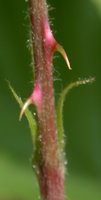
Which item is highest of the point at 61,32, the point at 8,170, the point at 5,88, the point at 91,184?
the point at 61,32

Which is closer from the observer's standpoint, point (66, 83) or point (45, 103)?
point (45, 103)

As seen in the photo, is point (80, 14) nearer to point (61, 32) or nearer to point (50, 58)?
point (61, 32)

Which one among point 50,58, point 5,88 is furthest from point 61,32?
point 50,58

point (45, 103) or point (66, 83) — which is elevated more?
point (45, 103)

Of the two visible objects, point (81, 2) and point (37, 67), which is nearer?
point (37, 67)

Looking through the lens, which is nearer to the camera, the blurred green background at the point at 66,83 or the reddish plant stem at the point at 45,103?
the reddish plant stem at the point at 45,103
